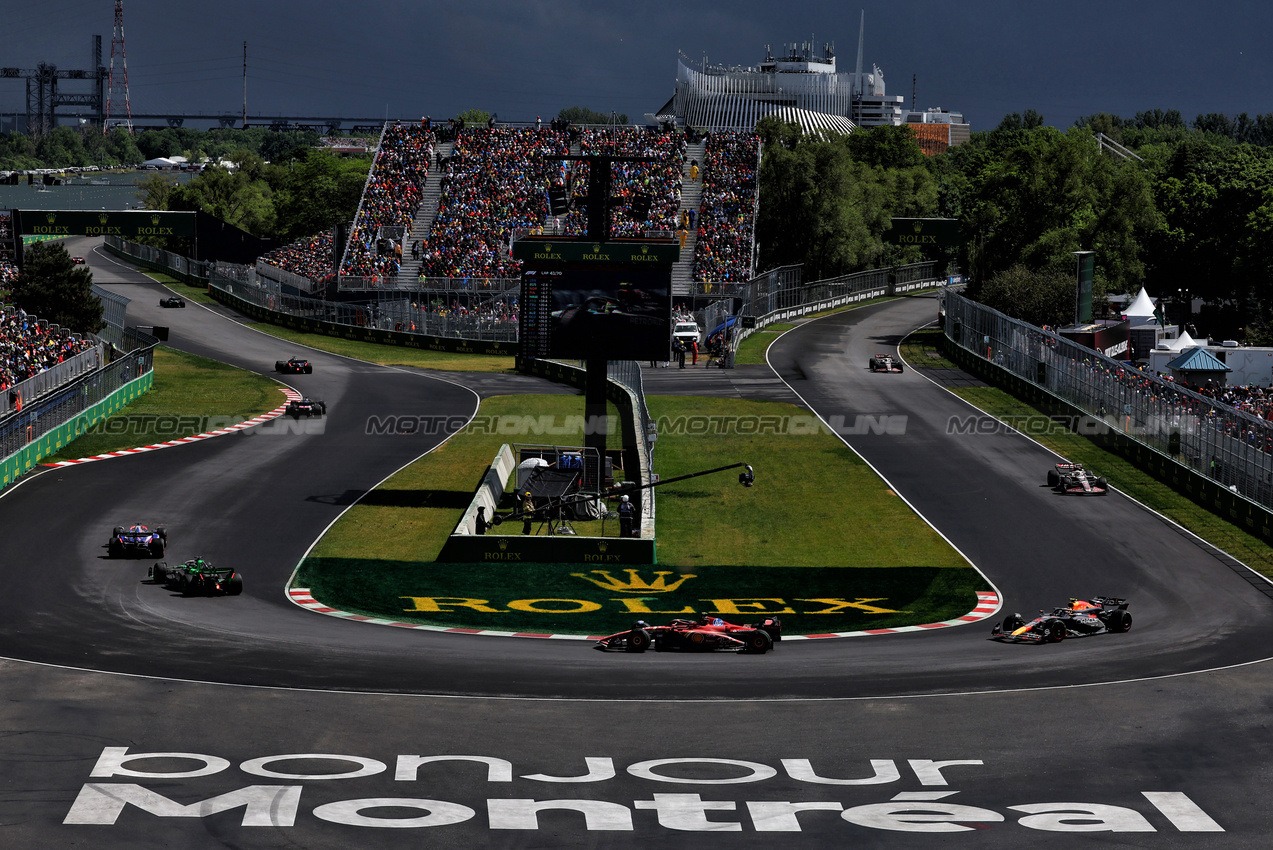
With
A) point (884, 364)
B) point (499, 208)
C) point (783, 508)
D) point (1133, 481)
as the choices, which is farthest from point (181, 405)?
point (499, 208)

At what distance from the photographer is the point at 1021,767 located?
21.3 meters

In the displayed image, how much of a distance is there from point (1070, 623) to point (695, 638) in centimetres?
840

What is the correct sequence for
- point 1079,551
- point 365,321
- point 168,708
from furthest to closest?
1. point 365,321
2. point 1079,551
3. point 168,708

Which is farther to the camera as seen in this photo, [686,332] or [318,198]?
[318,198]

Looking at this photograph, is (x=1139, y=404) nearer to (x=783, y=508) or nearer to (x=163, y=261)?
(x=783, y=508)

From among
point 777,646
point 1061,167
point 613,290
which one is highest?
point 1061,167

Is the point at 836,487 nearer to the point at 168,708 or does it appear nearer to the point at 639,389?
the point at 639,389

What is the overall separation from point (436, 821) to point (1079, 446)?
4039 centimetres

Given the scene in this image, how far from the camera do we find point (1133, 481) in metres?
48.2

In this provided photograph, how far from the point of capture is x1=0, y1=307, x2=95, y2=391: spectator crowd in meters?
51.5

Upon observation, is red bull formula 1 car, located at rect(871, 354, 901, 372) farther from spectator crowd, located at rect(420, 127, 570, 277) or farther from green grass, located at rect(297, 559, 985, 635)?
green grass, located at rect(297, 559, 985, 635)

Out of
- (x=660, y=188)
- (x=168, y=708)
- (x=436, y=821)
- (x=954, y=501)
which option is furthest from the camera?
(x=660, y=188)

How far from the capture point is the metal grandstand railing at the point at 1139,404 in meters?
42.8

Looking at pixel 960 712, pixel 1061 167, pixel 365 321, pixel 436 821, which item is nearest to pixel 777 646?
pixel 960 712
